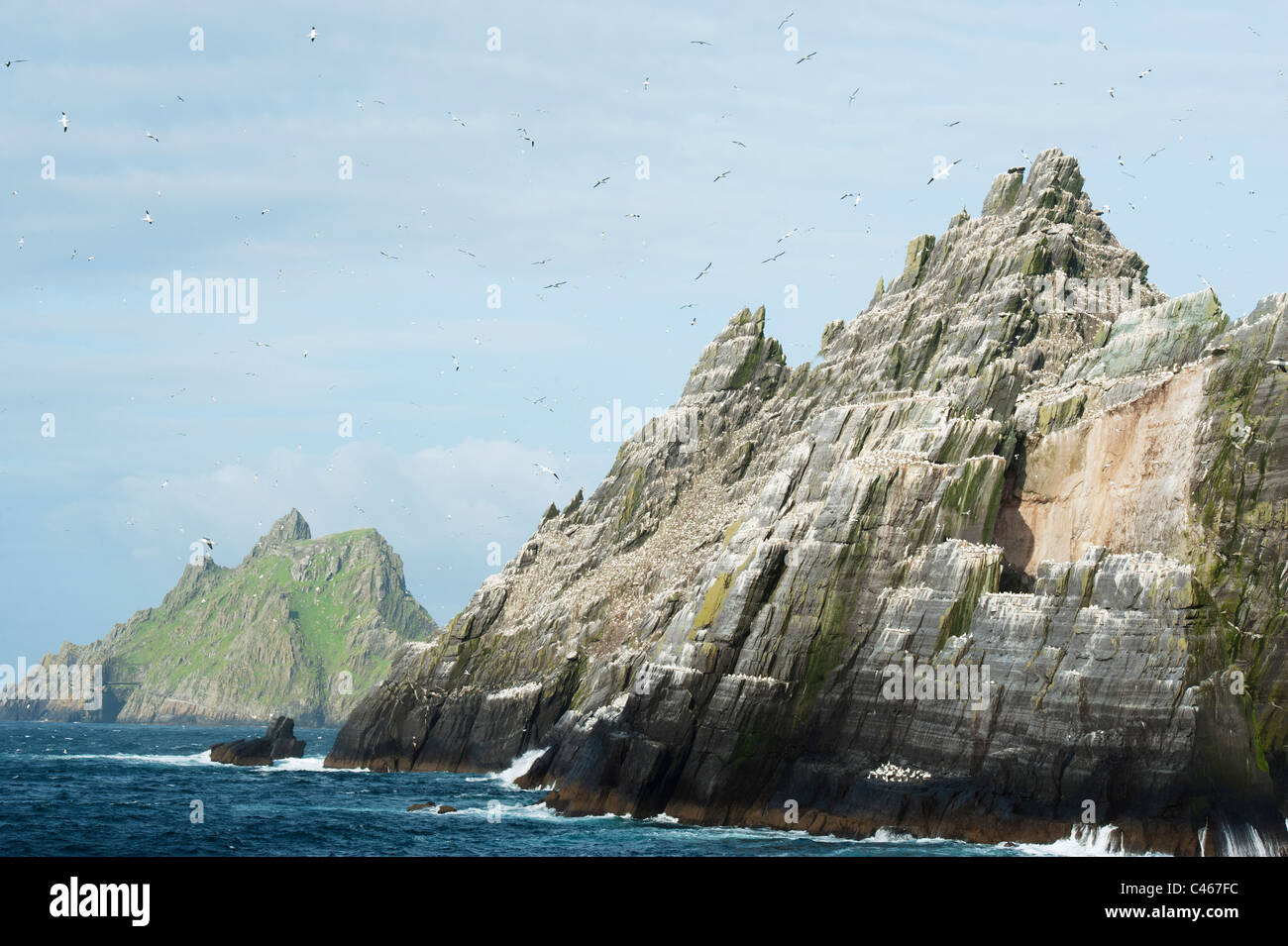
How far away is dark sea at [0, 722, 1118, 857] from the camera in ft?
177

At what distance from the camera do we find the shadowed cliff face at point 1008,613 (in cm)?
5303

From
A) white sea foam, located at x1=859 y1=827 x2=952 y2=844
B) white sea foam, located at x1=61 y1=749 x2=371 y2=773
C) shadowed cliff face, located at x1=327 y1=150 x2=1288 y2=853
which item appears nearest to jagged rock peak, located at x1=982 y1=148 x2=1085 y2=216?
shadowed cliff face, located at x1=327 y1=150 x2=1288 y2=853

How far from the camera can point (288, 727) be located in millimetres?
119562

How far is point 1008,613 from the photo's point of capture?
5844 centimetres

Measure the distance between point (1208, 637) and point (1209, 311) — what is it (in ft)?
76.2

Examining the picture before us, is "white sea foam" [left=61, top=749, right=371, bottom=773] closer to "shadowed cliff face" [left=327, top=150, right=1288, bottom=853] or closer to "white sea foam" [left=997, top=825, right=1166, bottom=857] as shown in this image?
"shadowed cliff face" [left=327, top=150, right=1288, bottom=853]

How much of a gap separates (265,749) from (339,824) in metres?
53.7

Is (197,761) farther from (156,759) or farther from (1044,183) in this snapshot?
(1044,183)

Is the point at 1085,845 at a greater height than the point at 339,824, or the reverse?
the point at 1085,845

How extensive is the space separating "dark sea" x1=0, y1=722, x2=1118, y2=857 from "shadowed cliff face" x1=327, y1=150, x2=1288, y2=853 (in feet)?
10.1

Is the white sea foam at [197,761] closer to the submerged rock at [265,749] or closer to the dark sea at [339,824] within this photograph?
the submerged rock at [265,749]

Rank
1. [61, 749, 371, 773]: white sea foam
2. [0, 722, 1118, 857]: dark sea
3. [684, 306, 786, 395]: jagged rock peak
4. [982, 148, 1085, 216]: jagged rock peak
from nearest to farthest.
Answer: [0, 722, 1118, 857]: dark sea, [982, 148, 1085, 216]: jagged rock peak, [61, 749, 371, 773]: white sea foam, [684, 306, 786, 395]: jagged rock peak

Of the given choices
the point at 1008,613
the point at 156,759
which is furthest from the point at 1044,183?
the point at 156,759
